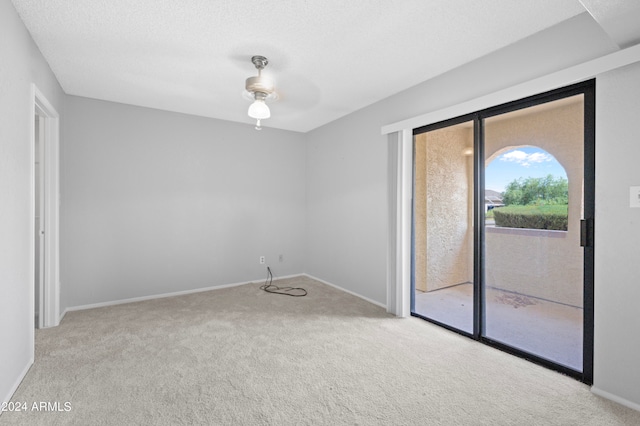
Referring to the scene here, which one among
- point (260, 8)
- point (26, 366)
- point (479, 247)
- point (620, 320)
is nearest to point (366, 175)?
point (479, 247)

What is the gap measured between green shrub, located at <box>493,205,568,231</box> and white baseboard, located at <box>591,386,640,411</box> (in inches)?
41.9

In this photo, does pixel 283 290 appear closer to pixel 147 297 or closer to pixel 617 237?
pixel 147 297

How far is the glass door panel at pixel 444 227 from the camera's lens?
115 inches

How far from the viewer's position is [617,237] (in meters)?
1.92

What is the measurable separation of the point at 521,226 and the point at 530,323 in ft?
2.62

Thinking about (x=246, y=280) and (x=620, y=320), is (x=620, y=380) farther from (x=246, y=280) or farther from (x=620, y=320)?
(x=246, y=280)

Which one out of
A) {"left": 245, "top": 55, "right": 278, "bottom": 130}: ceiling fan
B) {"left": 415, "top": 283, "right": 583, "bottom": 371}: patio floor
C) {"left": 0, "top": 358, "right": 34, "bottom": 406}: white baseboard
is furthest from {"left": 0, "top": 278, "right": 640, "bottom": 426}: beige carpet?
{"left": 245, "top": 55, "right": 278, "bottom": 130}: ceiling fan

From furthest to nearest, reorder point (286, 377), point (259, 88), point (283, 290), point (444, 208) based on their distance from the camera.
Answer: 1. point (283, 290)
2. point (444, 208)
3. point (259, 88)
4. point (286, 377)

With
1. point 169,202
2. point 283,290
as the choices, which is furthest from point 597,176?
point 169,202

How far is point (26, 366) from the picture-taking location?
2.21 m

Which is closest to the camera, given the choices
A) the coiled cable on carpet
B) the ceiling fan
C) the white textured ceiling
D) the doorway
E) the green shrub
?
the white textured ceiling

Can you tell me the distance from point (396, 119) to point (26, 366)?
12.7 feet

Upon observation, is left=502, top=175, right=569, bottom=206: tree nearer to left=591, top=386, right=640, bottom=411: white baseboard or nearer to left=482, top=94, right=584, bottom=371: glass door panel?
left=482, top=94, right=584, bottom=371: glass door panel

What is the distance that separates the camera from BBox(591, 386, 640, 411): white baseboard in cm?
184
